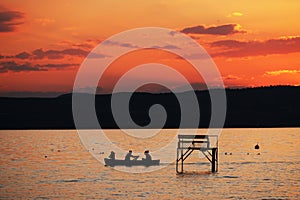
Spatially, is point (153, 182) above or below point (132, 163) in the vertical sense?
below

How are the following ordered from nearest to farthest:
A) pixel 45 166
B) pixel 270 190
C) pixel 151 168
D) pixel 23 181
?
pixel 270 190, pixel 23 181, pixel 151 168, pixel 45 166

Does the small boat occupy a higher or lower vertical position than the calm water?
higher

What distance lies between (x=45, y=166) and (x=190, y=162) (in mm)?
25877

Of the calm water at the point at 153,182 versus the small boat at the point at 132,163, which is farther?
the small boat at the point at 132,163

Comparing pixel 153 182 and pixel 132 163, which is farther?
pixel 132 163

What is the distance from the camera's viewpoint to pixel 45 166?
108062 millimetres

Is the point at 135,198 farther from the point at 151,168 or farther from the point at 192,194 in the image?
the point at 151,168

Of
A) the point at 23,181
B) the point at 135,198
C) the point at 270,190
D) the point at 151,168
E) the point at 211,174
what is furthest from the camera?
the point at 151,168

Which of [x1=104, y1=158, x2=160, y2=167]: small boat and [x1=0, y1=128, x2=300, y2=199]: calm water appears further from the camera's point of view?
[x1=104, y1=158, x2=160, y2=167]: small boat

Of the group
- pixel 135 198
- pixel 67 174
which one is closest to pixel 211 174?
pixel 67 174

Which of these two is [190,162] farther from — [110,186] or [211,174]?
[110,186]

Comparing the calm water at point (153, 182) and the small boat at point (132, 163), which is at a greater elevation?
the small boat at point (132, 163)

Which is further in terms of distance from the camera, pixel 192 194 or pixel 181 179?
pixel 181 179

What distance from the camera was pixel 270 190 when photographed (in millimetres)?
70000
